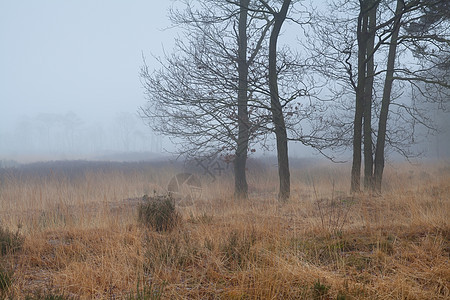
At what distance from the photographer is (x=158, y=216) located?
5.34 metres

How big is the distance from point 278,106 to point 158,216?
446cm

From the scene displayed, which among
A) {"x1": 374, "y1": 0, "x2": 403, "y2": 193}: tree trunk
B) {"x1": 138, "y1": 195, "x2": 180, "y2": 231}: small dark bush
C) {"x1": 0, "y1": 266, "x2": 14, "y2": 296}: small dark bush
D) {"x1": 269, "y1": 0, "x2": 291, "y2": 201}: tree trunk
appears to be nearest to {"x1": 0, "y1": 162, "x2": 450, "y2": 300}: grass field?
{"x1": 0, "y1": 266, "x2": 14, "y2": 296}: small dark bush

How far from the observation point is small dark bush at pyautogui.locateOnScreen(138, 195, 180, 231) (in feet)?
17.2

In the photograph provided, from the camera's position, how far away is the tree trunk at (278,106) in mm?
8516

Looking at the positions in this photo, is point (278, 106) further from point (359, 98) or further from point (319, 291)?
point (319, 291)

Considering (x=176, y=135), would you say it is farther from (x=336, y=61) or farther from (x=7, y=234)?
(x=7, y=234)

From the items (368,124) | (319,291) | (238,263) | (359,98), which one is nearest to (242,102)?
(359,98)

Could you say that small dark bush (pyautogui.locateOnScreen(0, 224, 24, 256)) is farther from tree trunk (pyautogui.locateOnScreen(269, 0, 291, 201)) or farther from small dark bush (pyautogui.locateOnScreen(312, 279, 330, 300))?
tree trunk (pyautogui.locateOnScreen(269, 0, 291, 201))

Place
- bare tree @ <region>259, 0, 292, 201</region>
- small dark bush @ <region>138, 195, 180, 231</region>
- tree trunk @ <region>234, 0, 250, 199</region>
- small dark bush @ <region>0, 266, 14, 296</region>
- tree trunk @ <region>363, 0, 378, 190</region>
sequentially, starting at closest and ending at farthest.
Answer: small dark bush @ <region>0, 266, 14, 296</region> → small dark bush @ <region>138, 195, 180, 231</region> → bare tree @ <region>259, 0, 292, 201</region> → tree trunk @ <region>234, 0, 250, 199</region> → tree trunk @ <region>363, 0, 378, 190</region>

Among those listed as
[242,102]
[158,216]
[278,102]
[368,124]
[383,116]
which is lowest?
[158,216]

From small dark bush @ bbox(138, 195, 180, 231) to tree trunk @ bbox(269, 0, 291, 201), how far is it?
13.0 ft

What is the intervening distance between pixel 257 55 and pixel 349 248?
24.0ft

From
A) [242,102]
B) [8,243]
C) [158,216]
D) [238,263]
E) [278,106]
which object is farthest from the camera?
[242,102]

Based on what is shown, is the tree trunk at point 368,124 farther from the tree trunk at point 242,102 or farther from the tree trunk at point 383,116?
the tree trunk at point 242,102
